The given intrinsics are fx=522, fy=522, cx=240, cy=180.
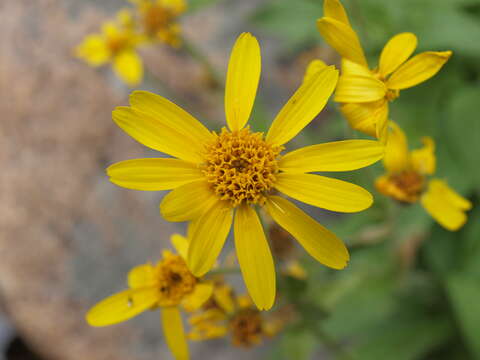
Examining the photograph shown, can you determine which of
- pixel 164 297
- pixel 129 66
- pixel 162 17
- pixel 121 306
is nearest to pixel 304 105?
pixel 164 297

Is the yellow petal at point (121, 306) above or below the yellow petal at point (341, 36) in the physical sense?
below

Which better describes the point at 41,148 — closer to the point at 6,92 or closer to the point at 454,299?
the point at 6,92

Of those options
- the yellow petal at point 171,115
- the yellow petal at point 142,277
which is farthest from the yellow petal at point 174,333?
the yellow petal at point 171,115

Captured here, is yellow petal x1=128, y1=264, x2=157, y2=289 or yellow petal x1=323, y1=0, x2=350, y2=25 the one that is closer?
yellow petal x1=323, y1=0, x2=350, y2=25

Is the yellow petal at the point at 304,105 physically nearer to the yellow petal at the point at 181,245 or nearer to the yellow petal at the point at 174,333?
the yellow petal at the point at 181,245

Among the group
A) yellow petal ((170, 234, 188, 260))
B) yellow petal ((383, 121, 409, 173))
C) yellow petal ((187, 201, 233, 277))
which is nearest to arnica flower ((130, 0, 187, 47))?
yellow petal ((383, 121, 409, 173))

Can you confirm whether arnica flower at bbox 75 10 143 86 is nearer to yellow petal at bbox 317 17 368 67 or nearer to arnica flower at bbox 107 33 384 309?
arnica flower at bbox 107 33 384 309

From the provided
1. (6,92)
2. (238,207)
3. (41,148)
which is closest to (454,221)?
(238,207)
